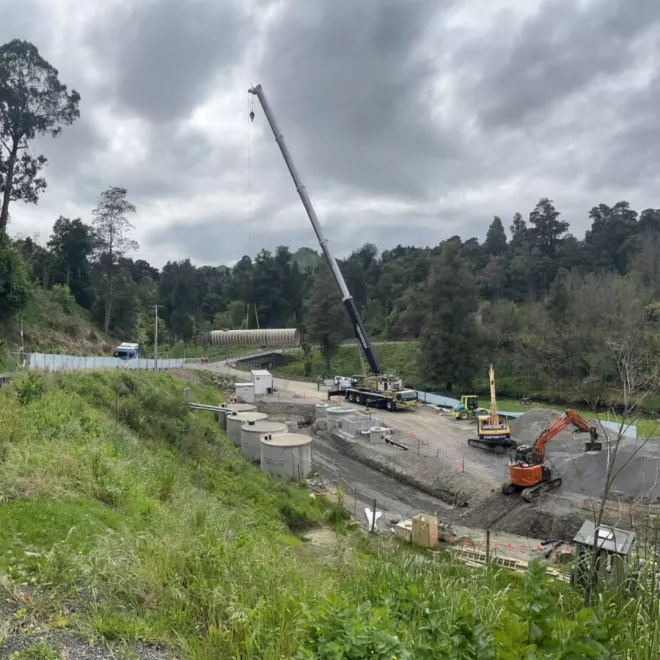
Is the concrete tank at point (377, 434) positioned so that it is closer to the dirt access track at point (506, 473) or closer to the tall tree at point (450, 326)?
the dirt access track at point (506, 473)

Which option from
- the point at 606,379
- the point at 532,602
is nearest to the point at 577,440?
the point at 606,379

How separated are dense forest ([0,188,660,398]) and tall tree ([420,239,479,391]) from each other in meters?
0.12

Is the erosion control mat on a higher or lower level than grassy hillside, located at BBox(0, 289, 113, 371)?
lower

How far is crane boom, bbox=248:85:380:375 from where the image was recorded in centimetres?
4050

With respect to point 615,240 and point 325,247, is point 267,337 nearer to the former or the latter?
point 325,247

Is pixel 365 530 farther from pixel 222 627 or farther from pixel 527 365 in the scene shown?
pixel 527 365

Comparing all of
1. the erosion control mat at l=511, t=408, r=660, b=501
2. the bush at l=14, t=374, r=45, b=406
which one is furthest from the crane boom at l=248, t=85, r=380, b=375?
the bush at l=14, t=374, r=45, b=406

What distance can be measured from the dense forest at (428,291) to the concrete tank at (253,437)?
14588mm

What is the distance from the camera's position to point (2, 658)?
4137 mm

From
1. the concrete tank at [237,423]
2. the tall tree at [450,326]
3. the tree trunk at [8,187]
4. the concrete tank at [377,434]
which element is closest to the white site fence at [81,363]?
the concrete tank at [237,423]

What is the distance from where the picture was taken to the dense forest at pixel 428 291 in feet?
129

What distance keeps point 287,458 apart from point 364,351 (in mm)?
20288

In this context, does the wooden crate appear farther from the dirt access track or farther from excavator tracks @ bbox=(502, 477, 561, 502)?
excavator tracks @ bbox=(502, 477, 561, 502)

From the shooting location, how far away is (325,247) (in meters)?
41.9
